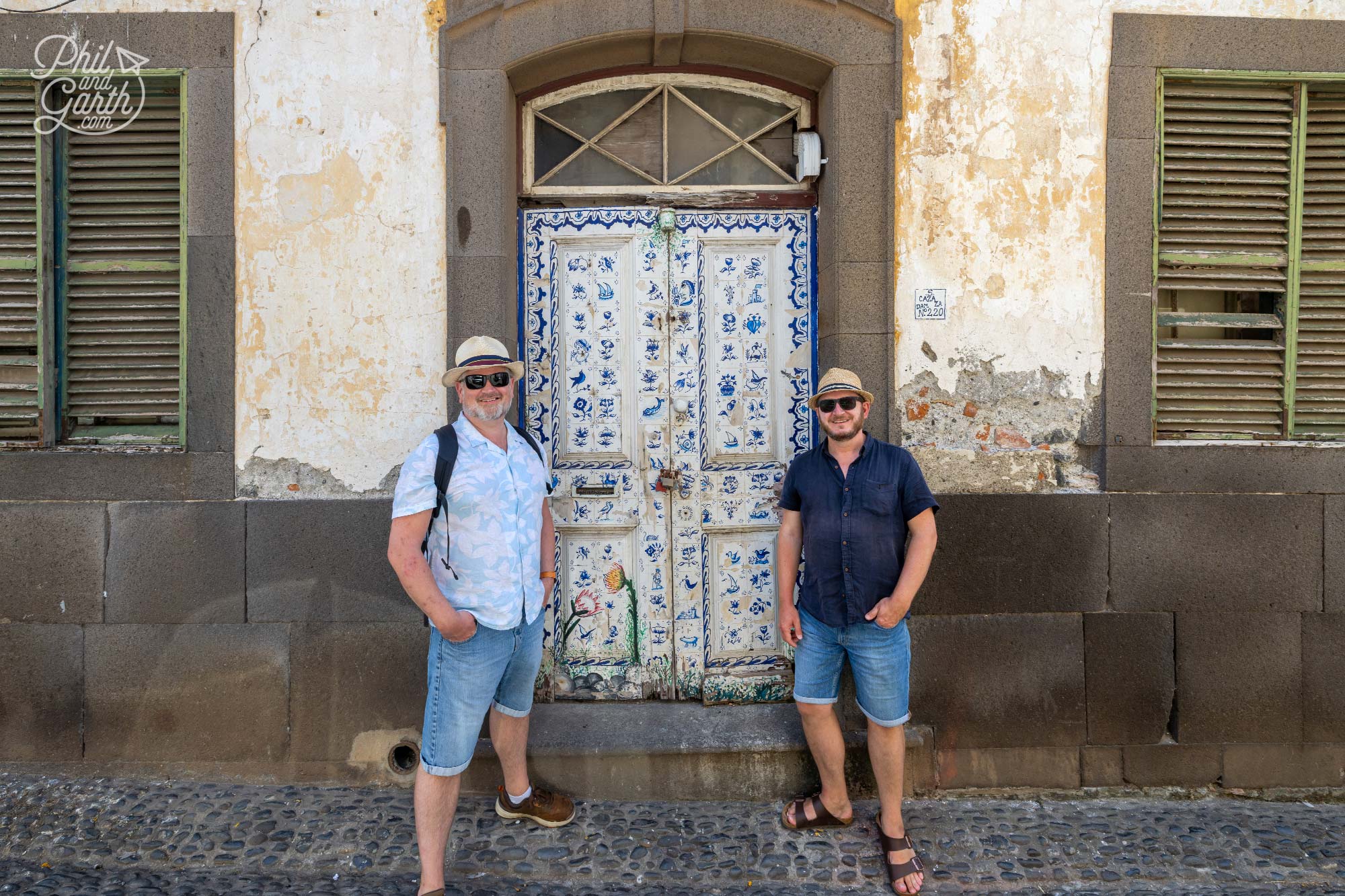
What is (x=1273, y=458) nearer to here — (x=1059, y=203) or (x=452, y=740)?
(x=1059, y=203)

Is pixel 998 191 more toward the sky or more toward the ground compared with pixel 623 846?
more toward the sky

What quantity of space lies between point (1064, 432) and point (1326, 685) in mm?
1737

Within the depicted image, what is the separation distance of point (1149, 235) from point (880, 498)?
2031 millimetres

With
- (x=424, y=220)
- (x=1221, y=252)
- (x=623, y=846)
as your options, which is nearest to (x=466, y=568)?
(x=623, y=846)

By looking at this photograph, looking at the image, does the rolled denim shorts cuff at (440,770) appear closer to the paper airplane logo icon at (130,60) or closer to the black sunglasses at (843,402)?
the black sunglasses at (843,402)

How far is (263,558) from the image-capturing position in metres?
3.84

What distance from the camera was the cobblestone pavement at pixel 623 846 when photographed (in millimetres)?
3207

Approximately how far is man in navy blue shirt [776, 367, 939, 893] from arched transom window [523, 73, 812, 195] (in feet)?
4.82

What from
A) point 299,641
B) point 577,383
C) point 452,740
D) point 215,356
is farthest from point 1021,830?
point 215,356

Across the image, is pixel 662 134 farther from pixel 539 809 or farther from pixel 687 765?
pixel 539 809

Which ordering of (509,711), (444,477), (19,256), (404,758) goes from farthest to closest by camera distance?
(19,256)
(404,758)
(509,711)
(444,477)

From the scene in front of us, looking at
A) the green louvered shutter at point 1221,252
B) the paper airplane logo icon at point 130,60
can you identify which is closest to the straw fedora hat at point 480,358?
the paper airplane logo icon at point 130,60

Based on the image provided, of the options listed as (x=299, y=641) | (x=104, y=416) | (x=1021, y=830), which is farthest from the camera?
(x=104, y=416)

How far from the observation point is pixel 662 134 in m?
4.16
